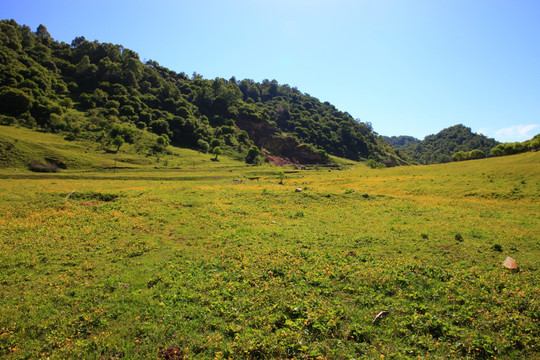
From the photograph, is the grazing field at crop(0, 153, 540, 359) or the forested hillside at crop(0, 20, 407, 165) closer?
the grazing field at crop(0, 153, 540, 359)

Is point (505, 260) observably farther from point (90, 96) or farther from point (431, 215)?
point (90, 96)

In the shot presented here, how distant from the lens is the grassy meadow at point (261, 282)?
8.46m

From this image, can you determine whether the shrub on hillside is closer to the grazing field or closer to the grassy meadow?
the grassy meadow

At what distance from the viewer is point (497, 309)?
9.78 meters

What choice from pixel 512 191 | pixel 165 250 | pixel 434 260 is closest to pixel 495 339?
pixel 434 260

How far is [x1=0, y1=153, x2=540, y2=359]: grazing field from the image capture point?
8453mm

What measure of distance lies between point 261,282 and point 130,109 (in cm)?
11543

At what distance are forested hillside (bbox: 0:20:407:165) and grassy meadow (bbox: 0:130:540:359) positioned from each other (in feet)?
219

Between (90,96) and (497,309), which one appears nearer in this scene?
(497,309)

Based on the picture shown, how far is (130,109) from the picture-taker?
348ft

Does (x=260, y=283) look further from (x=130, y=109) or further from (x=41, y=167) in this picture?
(x=130, y=109)

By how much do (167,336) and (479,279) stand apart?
1387 centimetres

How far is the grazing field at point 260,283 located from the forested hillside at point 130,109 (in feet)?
218

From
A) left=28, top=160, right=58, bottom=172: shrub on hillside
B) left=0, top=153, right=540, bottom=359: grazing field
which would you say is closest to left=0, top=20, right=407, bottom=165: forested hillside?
left=28, top=160, right=58, bottom=172: shrub on hillside
